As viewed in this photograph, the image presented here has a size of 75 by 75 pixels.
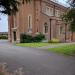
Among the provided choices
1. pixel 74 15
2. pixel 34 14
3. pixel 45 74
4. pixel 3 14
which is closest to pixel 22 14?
pixel 34 14

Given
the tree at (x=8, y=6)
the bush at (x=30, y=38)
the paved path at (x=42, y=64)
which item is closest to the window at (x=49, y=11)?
the bush at (x=30, y=38)

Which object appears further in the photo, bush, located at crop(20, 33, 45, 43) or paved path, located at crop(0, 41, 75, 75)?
bush, located at crop(20, 33, 45, 43)

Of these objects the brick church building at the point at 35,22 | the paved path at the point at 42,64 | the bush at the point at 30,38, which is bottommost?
the paved path at the point at 42,64

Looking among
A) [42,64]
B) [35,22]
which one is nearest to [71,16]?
[42,64]

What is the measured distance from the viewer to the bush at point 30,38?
5578 cm

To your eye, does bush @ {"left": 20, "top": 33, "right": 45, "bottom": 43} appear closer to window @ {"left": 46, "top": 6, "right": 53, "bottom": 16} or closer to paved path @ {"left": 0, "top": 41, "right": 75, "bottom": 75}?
window @ {"left": 46, "top": 6, "right": 53, "bottom": 16}

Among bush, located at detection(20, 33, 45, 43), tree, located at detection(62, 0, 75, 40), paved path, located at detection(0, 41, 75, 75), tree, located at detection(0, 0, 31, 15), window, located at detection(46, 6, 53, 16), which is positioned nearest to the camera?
paved path, located at detection(0, 41, 75, 75)

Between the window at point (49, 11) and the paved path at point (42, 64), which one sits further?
the window at point (49, 11)

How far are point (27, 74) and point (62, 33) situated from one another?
51.3 m

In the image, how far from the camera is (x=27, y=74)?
1495 cm

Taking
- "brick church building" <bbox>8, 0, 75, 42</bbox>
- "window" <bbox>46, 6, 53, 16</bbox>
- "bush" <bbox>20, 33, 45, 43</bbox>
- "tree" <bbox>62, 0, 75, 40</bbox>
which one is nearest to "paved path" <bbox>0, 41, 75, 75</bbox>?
"tree" <bbox>62, 0, 75, 40</bbox>

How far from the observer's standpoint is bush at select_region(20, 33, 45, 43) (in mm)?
55781

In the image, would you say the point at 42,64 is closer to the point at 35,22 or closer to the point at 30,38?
the point at 30,38

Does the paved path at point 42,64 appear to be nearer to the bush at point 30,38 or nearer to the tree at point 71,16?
the tree at point 71,16
